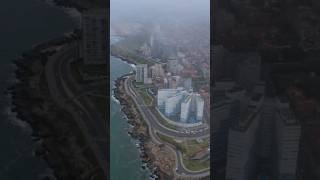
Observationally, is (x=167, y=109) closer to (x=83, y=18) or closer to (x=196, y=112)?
Result: (x=196, y=112)

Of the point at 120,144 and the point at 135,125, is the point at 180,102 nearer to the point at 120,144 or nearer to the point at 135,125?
the point at 135,125

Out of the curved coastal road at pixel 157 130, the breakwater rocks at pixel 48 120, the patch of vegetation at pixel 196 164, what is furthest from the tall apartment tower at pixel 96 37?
the patch of vegetation at pixel 196 164

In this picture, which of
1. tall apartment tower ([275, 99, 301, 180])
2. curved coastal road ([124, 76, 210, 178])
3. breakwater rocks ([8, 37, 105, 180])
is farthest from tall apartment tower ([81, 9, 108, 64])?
tall apartment tower ([275, 99, 301, 180])

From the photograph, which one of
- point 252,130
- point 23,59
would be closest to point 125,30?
point 23,59

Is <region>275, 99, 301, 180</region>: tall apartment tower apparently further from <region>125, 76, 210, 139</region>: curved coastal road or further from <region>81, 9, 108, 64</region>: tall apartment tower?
<region>81, 9, 108, 64</region>: tall apartment tower

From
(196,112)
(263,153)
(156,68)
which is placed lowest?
(263,153)

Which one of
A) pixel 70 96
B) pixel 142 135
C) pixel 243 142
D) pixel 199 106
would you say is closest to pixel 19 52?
pixel 70 96

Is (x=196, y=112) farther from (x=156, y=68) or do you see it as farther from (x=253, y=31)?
(x=253, y=31)

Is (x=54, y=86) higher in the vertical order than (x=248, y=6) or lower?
lower
